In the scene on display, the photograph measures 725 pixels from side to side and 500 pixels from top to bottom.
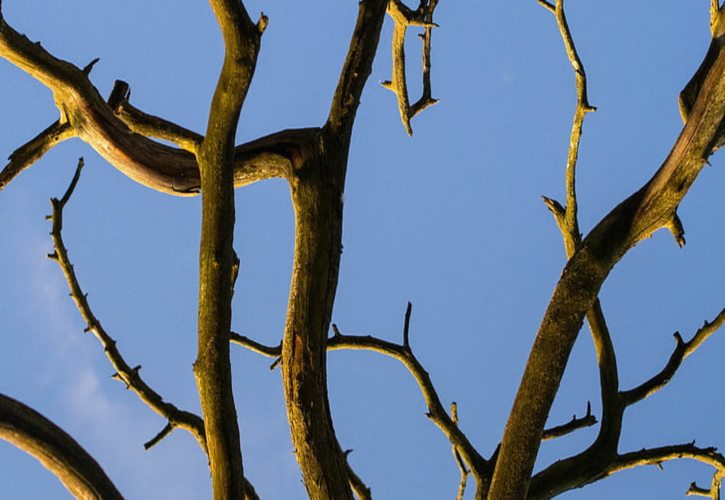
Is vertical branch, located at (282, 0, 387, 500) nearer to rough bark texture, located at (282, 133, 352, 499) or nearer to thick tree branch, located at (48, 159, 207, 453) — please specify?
rough bark texture, located at (282, 133, 352, 499)

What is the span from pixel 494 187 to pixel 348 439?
3761 centimetres

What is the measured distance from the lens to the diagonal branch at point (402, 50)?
4.12 meters

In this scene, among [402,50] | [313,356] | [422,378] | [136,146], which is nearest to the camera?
[313,356]

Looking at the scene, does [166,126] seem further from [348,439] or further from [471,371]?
[471,371]

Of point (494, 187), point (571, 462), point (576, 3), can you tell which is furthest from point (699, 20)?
point (571, 462)

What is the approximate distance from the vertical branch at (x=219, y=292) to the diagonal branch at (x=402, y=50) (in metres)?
1.49

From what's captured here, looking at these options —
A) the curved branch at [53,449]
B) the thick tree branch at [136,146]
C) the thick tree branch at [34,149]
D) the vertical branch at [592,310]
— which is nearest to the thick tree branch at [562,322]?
the vertical branch at [592,310]

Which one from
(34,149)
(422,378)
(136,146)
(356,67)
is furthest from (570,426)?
(34,149)

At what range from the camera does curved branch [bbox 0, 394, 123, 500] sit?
2.61m

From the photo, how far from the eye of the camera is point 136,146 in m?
3.21

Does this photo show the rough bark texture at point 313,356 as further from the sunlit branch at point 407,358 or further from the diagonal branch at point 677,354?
the diagonal branch at point 677,354

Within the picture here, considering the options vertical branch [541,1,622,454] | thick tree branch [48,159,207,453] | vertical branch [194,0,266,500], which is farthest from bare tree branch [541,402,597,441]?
vertical branch [194,0,266,500]

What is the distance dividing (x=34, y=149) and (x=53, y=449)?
1.11m

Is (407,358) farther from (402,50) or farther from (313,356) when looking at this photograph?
(402,50)
